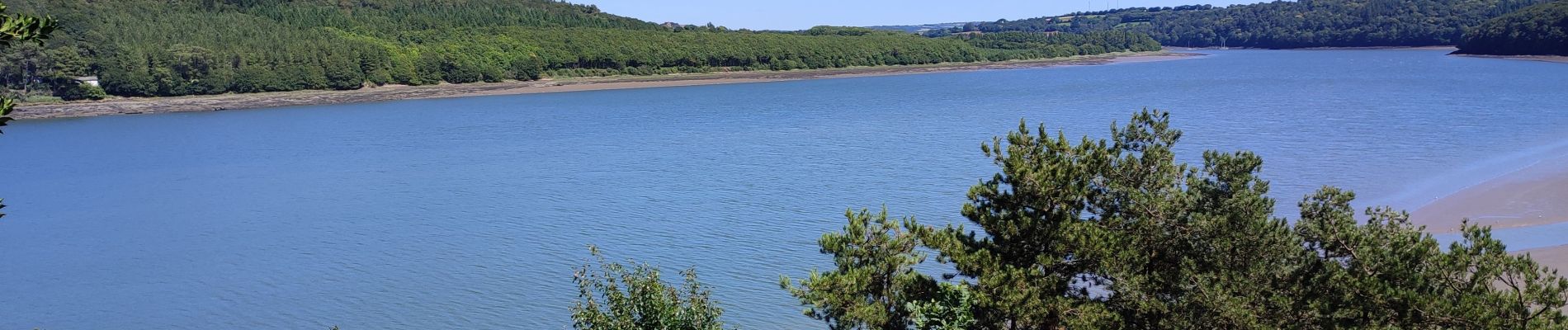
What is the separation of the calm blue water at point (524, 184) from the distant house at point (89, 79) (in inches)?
314

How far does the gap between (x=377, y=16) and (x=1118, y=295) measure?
105 m

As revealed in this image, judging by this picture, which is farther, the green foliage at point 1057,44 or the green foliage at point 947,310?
the green foliage at point 1057,44

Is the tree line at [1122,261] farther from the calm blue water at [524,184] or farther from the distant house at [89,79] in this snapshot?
the distant house at [89,79]

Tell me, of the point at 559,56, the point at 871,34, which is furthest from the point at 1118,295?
the point at 871,34

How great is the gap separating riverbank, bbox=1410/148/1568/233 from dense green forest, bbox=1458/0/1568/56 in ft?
293

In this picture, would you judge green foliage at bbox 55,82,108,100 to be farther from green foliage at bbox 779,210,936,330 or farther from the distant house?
green foliage at bbox 779,210,936,330

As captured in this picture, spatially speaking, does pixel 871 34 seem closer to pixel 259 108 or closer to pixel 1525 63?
pixel 1525 63

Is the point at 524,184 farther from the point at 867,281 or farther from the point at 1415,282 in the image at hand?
the point at 1415,282

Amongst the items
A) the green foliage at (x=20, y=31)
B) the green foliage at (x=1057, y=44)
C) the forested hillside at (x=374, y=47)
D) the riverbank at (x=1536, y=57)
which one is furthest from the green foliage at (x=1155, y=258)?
the green foliage at (x=1057, y=44)

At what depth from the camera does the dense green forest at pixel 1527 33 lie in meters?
104

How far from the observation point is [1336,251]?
8.98 m

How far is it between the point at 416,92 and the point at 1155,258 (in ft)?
248

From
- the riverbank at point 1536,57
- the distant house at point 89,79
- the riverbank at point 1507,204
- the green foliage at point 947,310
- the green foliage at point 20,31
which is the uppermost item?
the green foliage at point 20,31

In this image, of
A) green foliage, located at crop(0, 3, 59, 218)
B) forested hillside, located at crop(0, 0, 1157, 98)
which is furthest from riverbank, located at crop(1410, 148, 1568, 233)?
forested hillside, located at crop(0, 0, 1157, 98)
